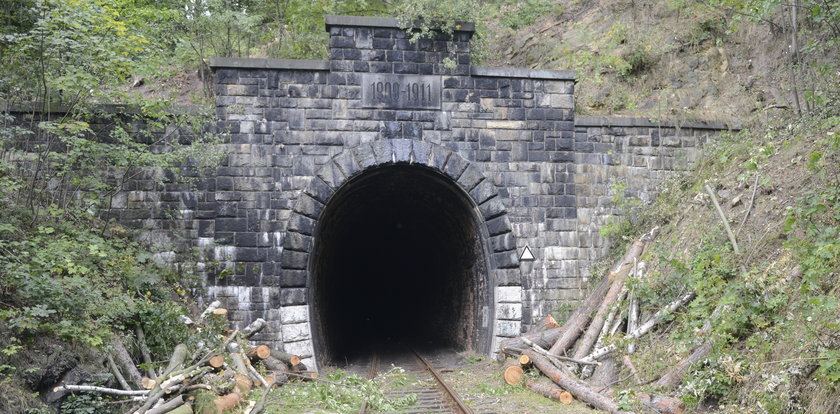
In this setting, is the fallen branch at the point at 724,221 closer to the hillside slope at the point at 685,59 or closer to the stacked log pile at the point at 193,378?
the hillside slope at the point at 685,59

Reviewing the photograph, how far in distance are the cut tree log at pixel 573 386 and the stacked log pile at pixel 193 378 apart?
11.9 feet

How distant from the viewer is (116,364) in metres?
7.60

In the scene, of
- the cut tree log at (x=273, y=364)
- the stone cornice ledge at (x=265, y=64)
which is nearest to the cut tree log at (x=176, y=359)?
the cut tree log at (x=273, y=364)

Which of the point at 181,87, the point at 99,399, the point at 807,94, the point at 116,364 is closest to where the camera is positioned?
the point at 99,399

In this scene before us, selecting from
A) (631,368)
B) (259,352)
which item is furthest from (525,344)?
(259,352)

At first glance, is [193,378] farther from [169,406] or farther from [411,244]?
[411,244]

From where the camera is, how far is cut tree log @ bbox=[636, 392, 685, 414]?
22.9 feet

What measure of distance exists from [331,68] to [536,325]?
576 cm

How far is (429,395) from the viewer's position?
9.70 meters

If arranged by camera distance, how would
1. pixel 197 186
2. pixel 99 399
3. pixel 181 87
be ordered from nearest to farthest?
1. pixel 99 399
2. pixel 197 186
3. pixel 181 87

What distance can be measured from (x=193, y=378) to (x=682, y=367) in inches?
213

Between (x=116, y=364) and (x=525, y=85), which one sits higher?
(x=525, y=85)

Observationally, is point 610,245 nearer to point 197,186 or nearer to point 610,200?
point 610,200

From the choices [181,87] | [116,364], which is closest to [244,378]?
[116,364]
